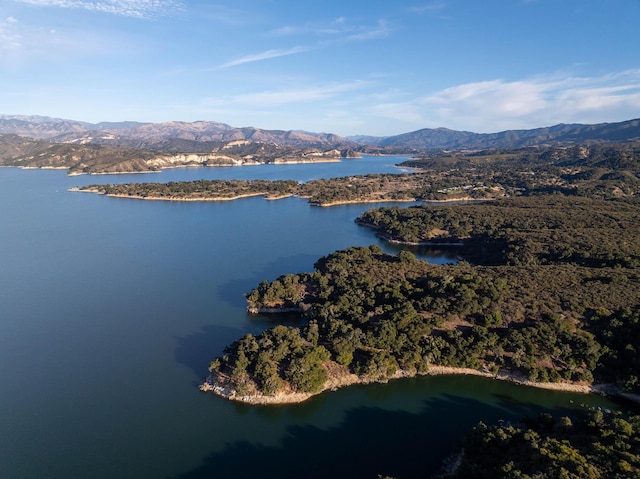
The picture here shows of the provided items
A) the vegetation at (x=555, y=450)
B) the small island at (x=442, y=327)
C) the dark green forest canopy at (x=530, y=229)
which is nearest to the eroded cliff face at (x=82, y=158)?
the dark green forest canopy at (x=530, y=229)

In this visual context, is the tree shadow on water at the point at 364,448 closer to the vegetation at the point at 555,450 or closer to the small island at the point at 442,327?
the vegetation at the point at 555,450

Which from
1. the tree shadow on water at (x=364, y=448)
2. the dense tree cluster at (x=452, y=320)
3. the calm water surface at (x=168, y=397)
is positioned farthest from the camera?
the dense tree cluster at (x=452, y=320)

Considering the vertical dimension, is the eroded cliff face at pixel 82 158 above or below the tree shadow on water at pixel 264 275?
above

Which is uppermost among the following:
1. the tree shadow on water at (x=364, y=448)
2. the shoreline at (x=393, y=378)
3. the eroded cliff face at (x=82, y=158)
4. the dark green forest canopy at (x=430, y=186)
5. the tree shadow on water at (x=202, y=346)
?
the eroded cliff face at (x=82, y=158)

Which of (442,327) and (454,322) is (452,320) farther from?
(442,327)

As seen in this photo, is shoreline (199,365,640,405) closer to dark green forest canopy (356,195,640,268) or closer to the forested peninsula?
the forested peninsula

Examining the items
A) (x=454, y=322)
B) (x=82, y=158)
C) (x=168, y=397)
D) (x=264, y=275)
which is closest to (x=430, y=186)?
(x=264, y=275)

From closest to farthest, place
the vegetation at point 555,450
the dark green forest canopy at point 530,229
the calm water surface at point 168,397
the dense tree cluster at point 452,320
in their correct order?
the vegetation at point 555,450
the calm water surface at point 168,397
the dense tree cluster at point 452,320
the dark green forest canopy at point 530,229
